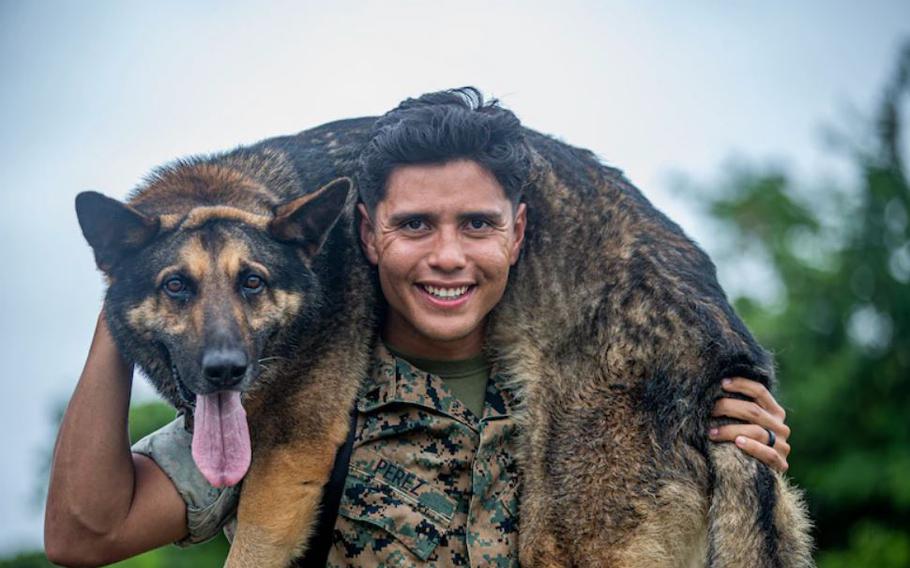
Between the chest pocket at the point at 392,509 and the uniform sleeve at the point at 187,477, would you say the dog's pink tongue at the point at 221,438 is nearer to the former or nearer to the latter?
the uniform sleeve at the point at 187,477

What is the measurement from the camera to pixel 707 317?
161 inches

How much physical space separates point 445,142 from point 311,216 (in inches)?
27.9

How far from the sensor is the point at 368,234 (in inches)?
173

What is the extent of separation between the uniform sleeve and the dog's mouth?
20 cm

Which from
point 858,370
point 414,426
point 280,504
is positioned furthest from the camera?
point 858,370

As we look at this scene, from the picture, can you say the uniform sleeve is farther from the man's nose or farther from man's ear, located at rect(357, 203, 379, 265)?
the man's nose

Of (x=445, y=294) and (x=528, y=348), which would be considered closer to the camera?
(x=445, y=294)

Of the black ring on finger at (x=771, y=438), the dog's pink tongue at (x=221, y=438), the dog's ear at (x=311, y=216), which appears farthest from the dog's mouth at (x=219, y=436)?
the black ring on finger at (x=771, y=438)

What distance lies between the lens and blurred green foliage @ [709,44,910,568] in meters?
12.6

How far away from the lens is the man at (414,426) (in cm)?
379

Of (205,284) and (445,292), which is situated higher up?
(445,292)

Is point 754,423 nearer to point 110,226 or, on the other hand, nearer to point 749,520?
point 749,520

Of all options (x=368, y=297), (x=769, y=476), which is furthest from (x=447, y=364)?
(x=769, y=476)

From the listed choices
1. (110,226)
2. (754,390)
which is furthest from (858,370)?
(110,226)
